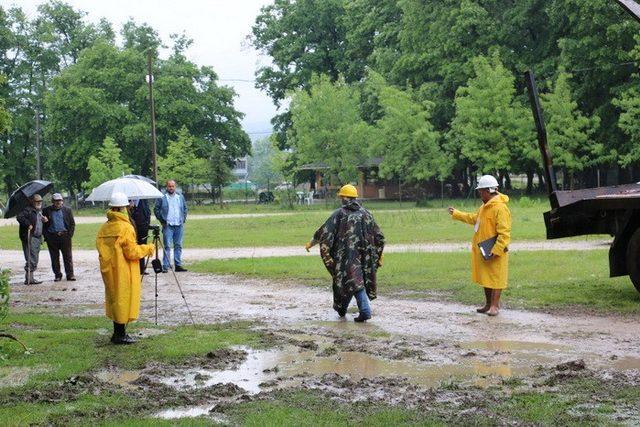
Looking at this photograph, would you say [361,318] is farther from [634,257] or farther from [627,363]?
[627,363]

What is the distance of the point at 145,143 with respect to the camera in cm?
7094

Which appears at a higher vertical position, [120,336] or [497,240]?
[497,240]

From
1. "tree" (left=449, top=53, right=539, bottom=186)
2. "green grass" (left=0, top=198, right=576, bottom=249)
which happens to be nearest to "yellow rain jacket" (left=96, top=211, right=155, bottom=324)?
"green grass" (left=0, top=198, right=576, bottom=249)

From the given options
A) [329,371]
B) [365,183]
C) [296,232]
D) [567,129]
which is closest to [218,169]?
[365,183]

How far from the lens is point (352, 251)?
11.9m

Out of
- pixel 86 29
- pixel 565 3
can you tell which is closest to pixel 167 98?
pixel 86 29

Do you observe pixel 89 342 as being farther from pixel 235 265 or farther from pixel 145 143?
pixel 145 143

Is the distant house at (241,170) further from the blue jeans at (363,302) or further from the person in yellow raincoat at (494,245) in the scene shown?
the blue jeans at (363,302)

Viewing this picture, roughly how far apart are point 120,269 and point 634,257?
675 centimetres

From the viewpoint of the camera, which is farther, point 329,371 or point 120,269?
point 120,269

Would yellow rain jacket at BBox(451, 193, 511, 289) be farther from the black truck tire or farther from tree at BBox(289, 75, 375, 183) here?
tree at BBox(289, 75, 375, 183)

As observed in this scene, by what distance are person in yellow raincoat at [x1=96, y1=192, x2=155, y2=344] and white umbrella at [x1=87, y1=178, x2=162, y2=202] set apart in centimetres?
616

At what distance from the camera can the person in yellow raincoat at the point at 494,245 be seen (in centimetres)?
1221

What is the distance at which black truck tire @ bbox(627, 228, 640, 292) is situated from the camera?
494 inches
